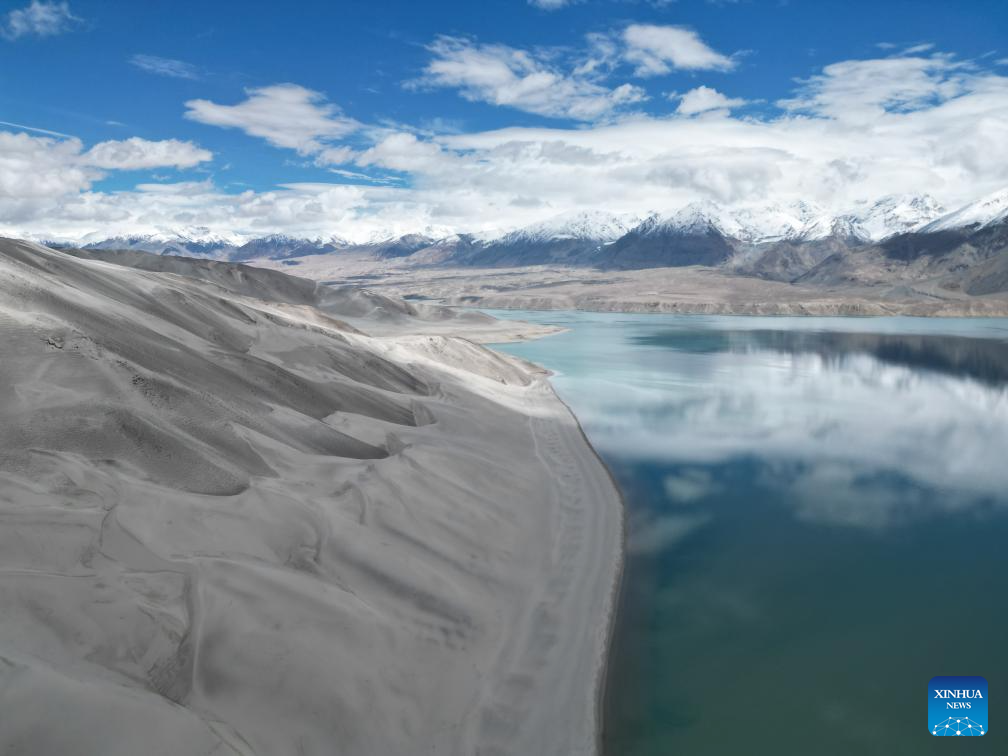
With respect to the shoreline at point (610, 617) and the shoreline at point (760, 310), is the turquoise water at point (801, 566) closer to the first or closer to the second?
the shoreline at point (610, 617)

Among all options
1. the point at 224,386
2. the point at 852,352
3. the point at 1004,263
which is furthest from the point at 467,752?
the point at 1004,263

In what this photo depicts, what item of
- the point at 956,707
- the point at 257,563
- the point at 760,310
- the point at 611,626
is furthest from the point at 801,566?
the point at 760,310

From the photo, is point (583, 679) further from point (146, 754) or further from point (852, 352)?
point (852, 352)

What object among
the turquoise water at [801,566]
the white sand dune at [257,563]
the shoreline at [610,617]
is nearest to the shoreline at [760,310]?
the turquoise water at [801,566]

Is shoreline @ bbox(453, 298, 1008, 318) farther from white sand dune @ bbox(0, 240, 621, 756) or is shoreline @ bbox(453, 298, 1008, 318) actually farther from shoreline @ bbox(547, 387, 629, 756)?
shoreline @ bbox(547, 387, 629, 756)

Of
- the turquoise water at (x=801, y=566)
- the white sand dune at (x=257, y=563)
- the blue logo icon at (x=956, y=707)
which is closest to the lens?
the white sand dune at (x=257, y=563)

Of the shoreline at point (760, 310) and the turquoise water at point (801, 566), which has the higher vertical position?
the shoreline at point (760, 310)

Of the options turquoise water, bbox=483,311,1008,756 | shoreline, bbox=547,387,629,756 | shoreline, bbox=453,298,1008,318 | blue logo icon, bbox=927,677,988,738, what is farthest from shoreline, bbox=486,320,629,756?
shoreline, bbox=453,298,1008,318

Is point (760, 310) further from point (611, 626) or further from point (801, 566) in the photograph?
point (611, 626)
